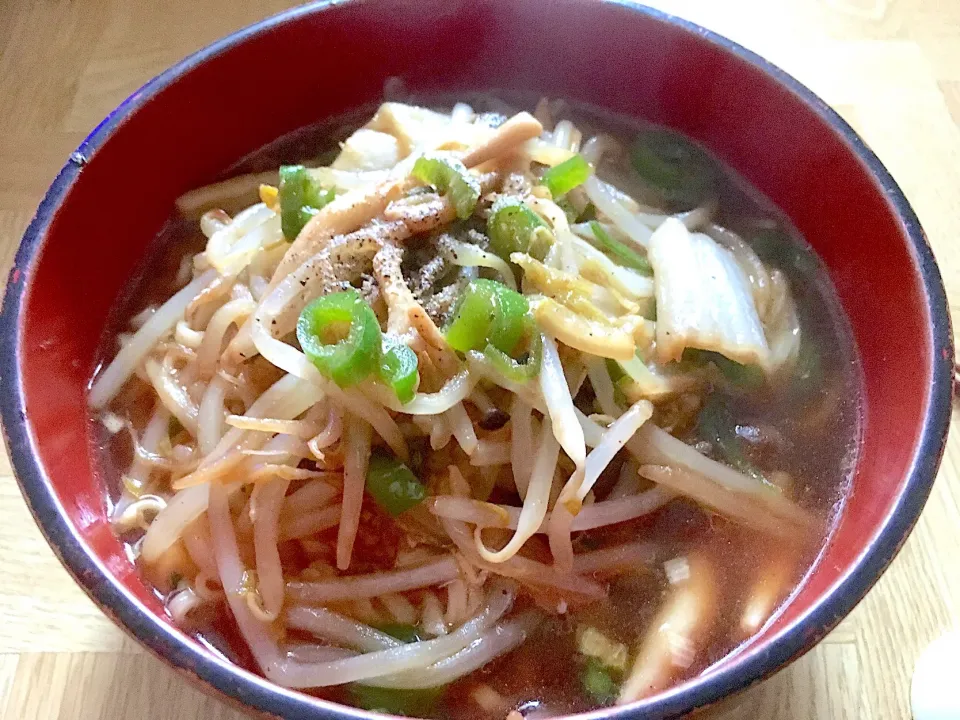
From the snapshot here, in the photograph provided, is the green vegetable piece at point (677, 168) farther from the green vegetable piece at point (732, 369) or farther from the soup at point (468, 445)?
the green vegetable piece at point (732, 369)

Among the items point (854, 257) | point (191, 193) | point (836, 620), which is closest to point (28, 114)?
point (191, 193)

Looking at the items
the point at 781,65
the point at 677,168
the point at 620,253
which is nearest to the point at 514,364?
the point at 620,253

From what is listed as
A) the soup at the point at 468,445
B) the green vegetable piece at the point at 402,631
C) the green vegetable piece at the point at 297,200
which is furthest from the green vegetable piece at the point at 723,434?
the green vegetable piece at the point at 297,200

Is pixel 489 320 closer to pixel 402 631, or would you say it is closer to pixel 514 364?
pixel 514 364

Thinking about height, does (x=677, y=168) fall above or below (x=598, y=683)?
above

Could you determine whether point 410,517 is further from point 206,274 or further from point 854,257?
point 854,257

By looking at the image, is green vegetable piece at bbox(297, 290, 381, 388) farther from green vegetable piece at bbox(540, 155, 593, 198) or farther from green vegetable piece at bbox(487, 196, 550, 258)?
green vegetable piece at bbox(540, 155, 593, 198)

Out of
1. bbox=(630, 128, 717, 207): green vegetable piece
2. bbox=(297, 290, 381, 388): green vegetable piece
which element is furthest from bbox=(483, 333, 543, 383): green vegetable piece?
bbox=(630, 128, 717, 207): green vegetable piece
